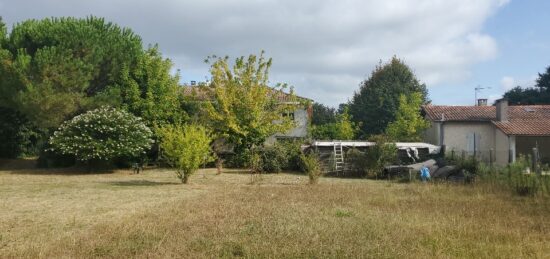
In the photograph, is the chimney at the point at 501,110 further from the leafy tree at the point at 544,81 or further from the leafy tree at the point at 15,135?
the leafy tree at the point at 15,135

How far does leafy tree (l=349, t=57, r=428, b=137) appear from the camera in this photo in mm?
48875

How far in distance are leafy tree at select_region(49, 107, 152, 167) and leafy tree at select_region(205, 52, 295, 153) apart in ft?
19.4

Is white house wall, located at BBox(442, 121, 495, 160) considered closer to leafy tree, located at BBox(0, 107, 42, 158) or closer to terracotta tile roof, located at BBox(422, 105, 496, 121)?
terracotta tile roof, located at BBox(422, 105, 496, 121)

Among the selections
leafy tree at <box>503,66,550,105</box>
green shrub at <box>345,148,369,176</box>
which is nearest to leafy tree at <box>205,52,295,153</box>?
green shrub at <box>345,148,369,176</box>

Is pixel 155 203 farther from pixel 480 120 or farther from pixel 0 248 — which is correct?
pixel 480 120

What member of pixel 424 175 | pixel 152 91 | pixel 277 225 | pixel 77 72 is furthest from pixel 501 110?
pixel 277 225

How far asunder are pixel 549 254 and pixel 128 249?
587cm

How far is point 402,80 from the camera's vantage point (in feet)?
168

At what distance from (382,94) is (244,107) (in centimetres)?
2161

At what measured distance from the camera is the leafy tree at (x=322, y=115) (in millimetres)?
57022

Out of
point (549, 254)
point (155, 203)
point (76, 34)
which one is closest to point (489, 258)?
point (549, 254)

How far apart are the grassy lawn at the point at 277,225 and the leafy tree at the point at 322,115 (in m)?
41.6

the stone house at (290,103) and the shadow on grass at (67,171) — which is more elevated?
the stone house at (290,103)

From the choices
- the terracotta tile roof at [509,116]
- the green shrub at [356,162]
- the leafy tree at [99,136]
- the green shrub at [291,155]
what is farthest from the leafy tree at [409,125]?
the leafy tree at [99,136]
